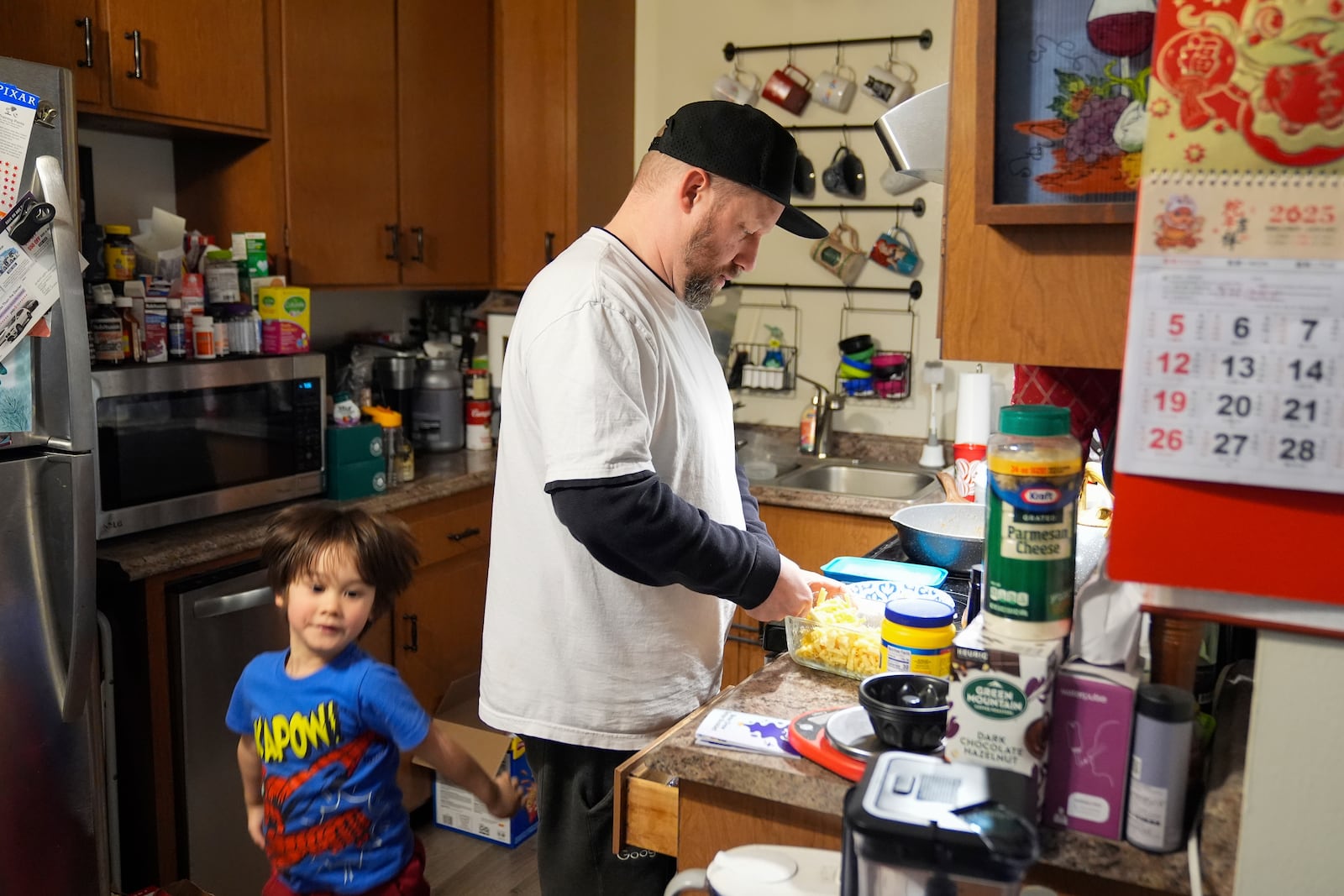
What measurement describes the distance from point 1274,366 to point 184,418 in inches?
87.3

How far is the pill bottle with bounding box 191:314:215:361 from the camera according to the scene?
2498 millimetres

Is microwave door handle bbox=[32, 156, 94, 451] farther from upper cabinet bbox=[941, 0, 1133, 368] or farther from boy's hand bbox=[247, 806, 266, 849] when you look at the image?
upper cabinet bbox=[941, 0, 1133, 368]

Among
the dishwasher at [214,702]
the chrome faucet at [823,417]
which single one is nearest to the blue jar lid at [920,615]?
the dishwasher at [214,702]

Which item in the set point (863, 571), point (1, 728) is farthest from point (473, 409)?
point (863, 571)

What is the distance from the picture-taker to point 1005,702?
0.97 m

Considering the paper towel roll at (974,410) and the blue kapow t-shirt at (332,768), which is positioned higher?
the paper towel roll at (974,410)

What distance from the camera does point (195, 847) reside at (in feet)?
7.70

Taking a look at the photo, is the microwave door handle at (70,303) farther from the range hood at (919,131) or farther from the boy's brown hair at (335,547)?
the range hood at (919,131)

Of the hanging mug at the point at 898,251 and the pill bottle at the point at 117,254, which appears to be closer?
the pill bottle at the point at 117,254

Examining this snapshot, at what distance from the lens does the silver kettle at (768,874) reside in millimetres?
990

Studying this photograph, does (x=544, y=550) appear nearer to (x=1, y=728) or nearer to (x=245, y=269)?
(x=1, y=728)

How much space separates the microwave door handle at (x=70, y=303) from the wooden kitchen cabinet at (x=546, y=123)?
6.10ft

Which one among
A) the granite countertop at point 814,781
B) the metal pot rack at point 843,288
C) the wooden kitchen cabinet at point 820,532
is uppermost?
the metal pot rack at point 843,288

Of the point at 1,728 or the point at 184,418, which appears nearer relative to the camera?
the point at 1,728
